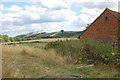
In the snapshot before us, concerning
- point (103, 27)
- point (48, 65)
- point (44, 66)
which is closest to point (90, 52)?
point (48, 65)

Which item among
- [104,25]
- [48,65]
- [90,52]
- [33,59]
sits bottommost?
[48,65]

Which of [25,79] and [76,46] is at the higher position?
[76,46]

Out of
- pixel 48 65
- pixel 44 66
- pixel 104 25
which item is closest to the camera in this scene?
pixel 44 66

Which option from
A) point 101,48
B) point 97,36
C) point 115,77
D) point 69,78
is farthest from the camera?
point 97,36

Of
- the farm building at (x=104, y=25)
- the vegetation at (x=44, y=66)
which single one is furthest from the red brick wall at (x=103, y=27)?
the vegetation at (x=44, y=66)

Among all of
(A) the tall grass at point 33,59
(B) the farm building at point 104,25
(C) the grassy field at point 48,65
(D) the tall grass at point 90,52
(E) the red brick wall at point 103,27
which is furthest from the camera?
(E) the red brick wall at point 103,27

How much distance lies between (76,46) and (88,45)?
1.19 meters

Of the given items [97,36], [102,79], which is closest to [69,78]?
[102,79]

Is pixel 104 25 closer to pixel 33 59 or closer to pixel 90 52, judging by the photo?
pixel 90 52

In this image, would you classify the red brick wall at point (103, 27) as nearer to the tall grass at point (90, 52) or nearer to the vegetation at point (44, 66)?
the tall grass at point (90, 52)

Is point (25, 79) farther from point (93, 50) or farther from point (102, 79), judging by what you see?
point (93, 50)

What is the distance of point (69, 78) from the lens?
21.5 ft

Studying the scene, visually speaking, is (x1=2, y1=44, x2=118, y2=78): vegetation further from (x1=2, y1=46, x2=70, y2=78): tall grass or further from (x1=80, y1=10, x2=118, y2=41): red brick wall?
(x1=80, y1=10, x2=118, y2=41): red brick wall

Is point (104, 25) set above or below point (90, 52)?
above
